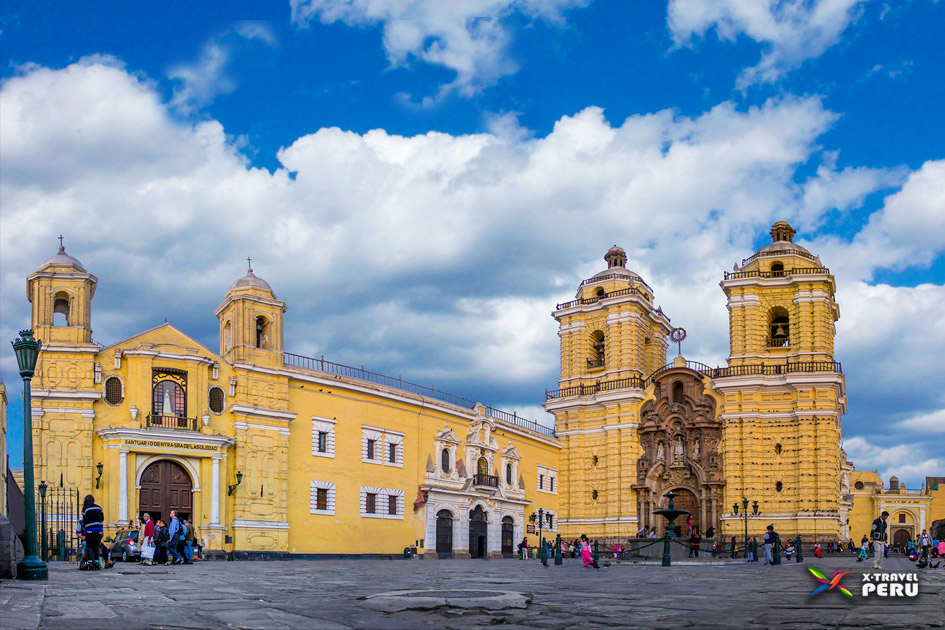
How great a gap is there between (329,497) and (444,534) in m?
6.95

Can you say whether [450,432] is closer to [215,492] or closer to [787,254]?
[215,492]

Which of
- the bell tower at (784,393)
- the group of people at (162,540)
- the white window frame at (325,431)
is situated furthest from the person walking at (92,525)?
the bell tower at (784,393)

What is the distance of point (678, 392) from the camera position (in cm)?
4953

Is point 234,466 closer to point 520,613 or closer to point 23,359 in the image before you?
point 23,359

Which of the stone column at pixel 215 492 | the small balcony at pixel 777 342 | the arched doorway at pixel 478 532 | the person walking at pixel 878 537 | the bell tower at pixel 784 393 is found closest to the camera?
the person walking at pixel 878 537

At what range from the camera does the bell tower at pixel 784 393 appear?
147 feet

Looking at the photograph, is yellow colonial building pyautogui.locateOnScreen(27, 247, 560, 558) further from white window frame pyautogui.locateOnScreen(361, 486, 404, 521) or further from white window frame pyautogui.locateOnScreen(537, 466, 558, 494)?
white window frame pyautogui.locateOnScreen(537, 466, 558, 494)

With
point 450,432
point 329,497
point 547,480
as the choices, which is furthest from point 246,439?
point 547,480

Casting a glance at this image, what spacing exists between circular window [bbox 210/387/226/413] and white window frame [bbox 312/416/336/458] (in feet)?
12.7

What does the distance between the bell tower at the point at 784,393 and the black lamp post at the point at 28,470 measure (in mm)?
36942

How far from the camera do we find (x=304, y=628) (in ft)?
24.0

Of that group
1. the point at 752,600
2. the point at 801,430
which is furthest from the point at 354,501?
the point at 752,600

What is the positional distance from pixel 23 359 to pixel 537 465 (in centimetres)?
3819

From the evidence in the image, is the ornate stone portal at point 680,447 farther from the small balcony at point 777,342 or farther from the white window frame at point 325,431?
the white window frame at point 325,431
